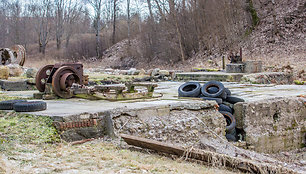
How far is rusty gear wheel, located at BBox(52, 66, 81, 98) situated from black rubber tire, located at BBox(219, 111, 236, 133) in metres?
3.87

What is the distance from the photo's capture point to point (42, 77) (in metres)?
8.97

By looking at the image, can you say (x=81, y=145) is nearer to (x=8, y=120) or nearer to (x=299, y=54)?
(x=8, y=120)

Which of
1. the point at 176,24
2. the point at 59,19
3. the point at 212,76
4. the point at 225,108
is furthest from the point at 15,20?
the point at 225,108

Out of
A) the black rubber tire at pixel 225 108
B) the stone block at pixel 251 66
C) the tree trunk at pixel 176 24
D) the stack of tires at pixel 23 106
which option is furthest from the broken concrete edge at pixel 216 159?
the tree trunk at pixel 176 24

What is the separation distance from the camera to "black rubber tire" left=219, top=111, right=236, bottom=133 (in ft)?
23.5

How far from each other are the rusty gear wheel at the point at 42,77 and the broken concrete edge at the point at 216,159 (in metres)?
4.65

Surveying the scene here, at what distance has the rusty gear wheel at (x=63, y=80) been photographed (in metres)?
8.31

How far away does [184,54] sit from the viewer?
26750 mm

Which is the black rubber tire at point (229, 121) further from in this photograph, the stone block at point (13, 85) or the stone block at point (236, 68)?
the stone block at point (236, 68)

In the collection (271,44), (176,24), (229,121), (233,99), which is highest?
(176,24)

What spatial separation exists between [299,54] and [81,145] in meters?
16.8

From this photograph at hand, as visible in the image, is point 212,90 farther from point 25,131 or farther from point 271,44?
point 271,44

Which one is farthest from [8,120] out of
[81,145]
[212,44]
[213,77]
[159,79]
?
[212,44]

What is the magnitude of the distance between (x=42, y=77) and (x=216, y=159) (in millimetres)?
5951
